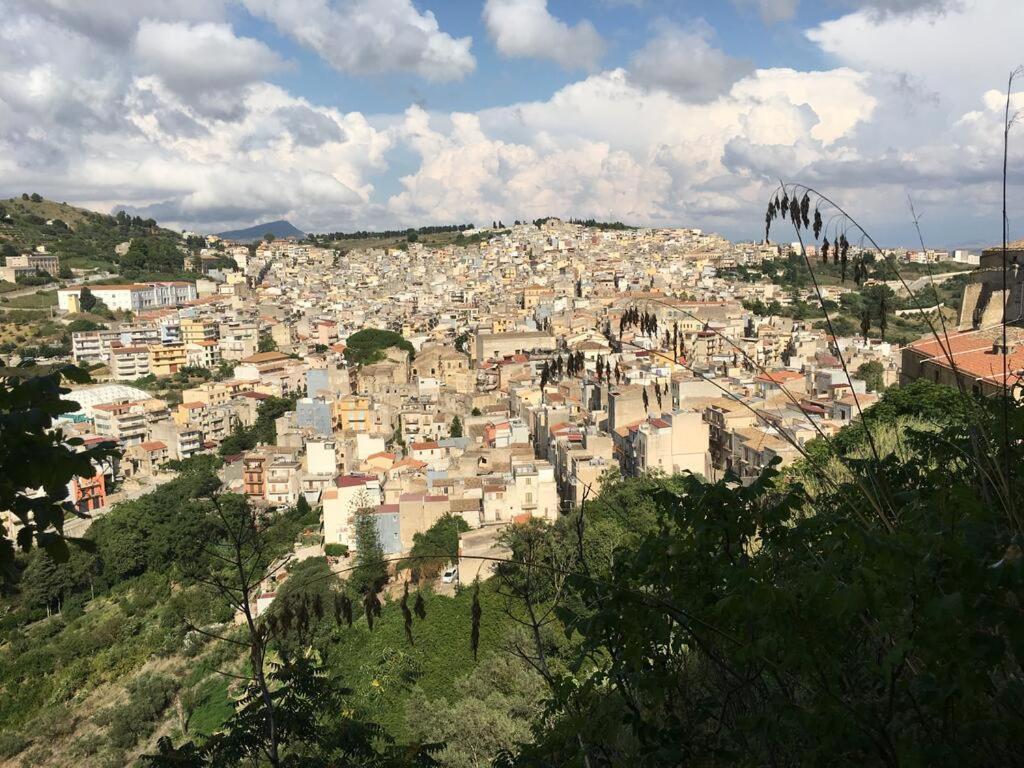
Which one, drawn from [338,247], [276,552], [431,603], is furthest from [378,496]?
[338,247]

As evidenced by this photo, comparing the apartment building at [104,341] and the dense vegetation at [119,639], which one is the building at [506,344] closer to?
the dense vegetation at [119,639]

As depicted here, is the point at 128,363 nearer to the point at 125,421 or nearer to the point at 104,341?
the point at 104,341

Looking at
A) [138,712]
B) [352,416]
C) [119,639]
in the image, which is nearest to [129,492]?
[352,416]

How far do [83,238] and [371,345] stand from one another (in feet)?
171

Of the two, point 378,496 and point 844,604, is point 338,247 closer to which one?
point 378,496

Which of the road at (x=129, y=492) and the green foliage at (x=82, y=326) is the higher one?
the green foliage at (x=82, y=326)

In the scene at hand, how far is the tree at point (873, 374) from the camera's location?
21844 mm

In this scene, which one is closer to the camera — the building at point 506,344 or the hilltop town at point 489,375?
the hilltop town at point 489,375

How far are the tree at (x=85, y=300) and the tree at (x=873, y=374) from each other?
5214 centimetres

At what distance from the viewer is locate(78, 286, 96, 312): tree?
174 ft

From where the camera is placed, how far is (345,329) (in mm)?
50375

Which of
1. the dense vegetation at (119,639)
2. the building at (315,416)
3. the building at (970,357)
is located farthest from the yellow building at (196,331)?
the building at (970,357)

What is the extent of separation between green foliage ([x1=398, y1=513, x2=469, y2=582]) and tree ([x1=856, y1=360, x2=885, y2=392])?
13114 mm

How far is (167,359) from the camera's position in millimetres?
42469
